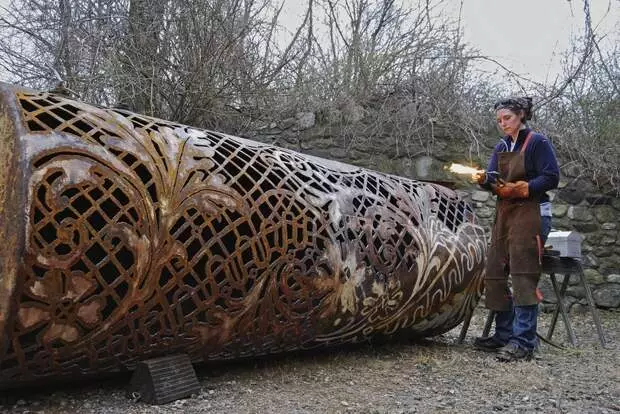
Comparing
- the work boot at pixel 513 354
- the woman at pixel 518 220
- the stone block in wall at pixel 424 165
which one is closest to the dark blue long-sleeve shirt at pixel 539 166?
the woman at pixel 518 220

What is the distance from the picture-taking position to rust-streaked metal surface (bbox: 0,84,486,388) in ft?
5.90

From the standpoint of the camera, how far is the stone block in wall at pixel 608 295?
19.1 feet

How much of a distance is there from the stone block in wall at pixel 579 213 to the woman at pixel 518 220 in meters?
2.72

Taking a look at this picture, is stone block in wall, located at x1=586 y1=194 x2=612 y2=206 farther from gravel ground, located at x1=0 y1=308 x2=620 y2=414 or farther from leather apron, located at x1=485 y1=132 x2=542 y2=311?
leather apron, located at x1=485 y1=132 x2=542 y2=311

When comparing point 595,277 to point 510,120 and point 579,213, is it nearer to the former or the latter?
point 579,213

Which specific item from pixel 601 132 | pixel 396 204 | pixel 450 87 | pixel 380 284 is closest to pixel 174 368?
pixel 380 284

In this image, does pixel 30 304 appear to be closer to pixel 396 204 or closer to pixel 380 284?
pixel 380 284

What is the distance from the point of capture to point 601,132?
251 inches

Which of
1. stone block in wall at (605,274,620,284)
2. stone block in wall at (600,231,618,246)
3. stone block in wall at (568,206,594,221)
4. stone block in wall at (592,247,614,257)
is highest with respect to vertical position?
stone block in wall at (568,206,594,221)

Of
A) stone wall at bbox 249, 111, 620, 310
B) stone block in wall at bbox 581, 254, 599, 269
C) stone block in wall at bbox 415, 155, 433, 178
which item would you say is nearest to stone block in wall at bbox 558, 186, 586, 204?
stone wall at bbox 249, 111, 620, 310

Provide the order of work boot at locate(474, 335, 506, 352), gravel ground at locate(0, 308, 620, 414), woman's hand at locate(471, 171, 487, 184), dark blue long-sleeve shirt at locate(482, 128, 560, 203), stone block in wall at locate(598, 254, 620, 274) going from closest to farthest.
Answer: gravel ground at locate(0, 308, 620, 414) < dark blue long-sleeve shirt at locate(482, 128, 560, 203) < woman's hand at locate(471, 171, 487, 184) < work boot at locate(474, 335, 506, 352) < stone block in wall at locate(598, 254, 620, 274)

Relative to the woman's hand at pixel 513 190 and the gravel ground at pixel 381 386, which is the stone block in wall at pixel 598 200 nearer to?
the gravel ground at pixel 381 386

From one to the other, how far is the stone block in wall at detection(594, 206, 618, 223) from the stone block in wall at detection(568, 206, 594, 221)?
7 centimetres

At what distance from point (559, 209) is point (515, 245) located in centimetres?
300
